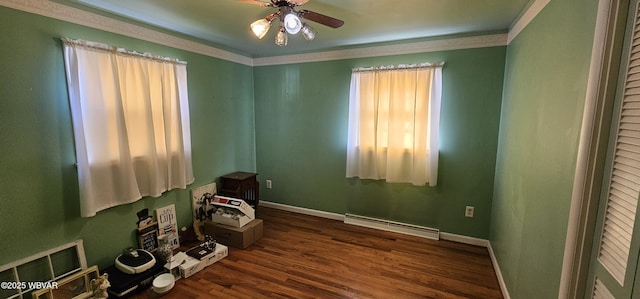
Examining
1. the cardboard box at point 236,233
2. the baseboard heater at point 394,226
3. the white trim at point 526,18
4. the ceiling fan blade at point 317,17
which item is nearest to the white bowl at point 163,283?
the cardboard box at point 236,233

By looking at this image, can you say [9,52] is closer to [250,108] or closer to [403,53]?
[250,108]

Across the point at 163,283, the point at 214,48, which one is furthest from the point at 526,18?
the point at 163,283

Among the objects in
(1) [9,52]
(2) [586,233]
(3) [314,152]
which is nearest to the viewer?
(2) [586,233]

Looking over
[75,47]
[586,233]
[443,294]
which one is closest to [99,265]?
[75,47]

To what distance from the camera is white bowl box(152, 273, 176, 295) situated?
2135mm

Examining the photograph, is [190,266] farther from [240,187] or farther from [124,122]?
[124,122]

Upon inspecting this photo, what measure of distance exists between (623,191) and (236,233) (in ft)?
9.53

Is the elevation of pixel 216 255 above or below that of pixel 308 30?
below

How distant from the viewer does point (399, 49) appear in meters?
3.05

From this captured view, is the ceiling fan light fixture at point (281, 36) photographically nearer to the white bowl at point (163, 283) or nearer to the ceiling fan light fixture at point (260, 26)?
the ceiling fan light fixture at point (260, 26)

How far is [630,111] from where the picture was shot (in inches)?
36.1

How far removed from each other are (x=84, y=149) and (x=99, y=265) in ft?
3.50

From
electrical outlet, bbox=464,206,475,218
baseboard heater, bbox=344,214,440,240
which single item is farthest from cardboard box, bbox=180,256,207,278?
electrical outlet, bbox=464,206,475,218

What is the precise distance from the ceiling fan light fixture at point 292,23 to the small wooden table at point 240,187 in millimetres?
2204
